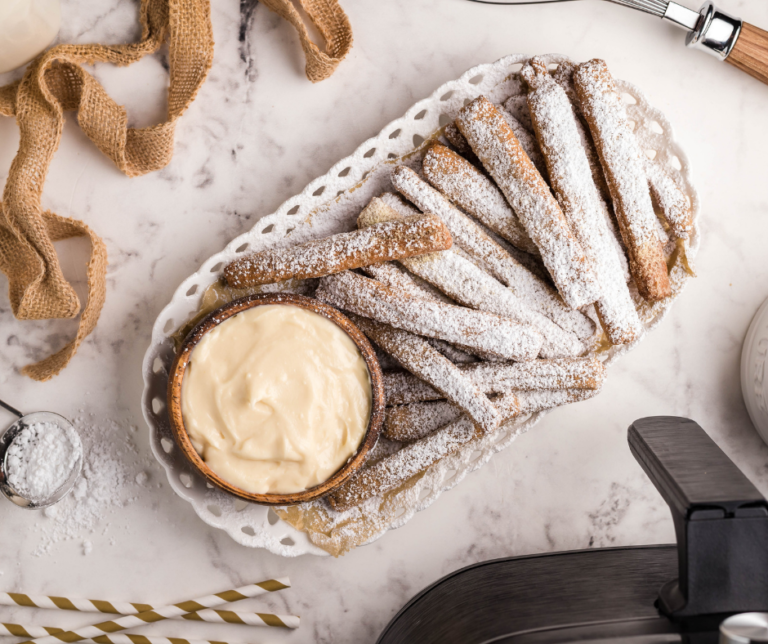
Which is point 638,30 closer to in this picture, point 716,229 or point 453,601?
point 716,229

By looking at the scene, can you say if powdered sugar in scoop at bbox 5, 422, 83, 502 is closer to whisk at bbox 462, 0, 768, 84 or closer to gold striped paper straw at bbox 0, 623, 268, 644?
gold striped paper straw at bbox 0, 623, 268, 644

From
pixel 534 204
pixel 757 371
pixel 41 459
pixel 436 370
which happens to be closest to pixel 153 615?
pixel 41 459

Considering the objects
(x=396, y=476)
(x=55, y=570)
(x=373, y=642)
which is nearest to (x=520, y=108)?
(x=396, y=476)

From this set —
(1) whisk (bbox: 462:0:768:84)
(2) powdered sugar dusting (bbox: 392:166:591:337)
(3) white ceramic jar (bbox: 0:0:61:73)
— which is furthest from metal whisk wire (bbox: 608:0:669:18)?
(3) white ceramic jar (bbox: 0:0:61:73)

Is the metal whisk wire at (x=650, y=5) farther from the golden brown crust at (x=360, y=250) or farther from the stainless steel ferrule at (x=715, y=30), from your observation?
the golden brown crust at (x=360, y=250)

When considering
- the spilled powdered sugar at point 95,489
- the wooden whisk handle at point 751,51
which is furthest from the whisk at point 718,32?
the spilled powdered sugar at point 95,489
